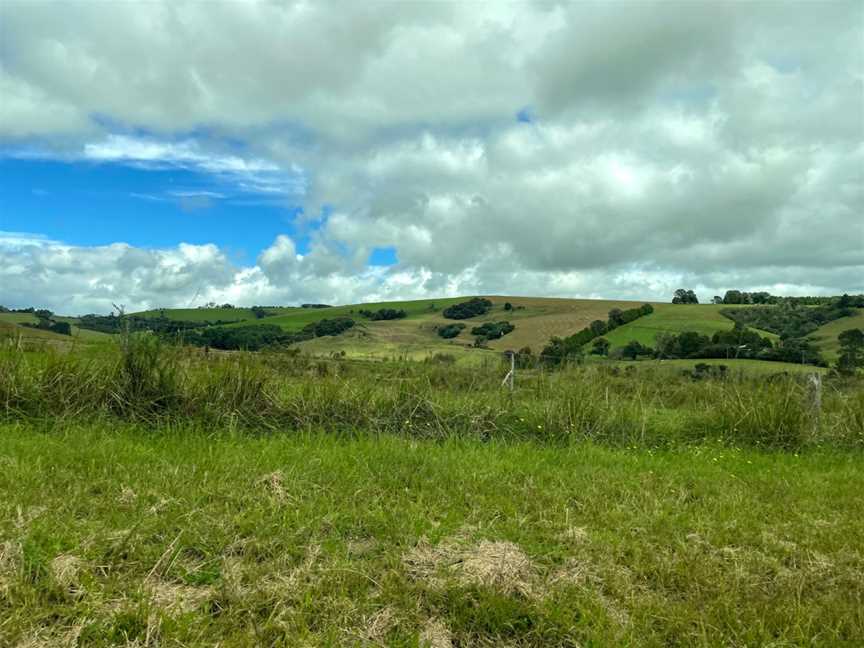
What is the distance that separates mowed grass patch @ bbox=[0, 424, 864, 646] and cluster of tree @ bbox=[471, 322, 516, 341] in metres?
29.9

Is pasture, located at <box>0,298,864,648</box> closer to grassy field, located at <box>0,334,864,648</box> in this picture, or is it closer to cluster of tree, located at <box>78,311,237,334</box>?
grassy field, located at <box>0,334,864,648</box>

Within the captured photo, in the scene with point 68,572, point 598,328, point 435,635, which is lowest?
point 435,635

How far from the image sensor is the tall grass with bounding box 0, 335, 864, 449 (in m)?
8.07

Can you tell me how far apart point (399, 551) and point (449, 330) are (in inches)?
1441

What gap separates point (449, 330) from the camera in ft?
134

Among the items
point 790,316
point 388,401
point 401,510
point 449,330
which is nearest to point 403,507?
point 401,510

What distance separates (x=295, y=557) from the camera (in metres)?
4.14

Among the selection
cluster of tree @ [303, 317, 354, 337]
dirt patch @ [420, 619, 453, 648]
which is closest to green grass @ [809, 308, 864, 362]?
cluster of tree @ [303, 317, 354, 337]

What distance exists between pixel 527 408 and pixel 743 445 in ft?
10.6

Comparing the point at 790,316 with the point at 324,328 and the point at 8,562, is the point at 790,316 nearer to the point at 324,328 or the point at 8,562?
the point at 324,328

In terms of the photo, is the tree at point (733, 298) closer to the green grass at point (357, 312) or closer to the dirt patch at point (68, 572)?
the green grass at point (357, 312)

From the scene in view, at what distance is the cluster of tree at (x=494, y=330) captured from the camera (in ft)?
122

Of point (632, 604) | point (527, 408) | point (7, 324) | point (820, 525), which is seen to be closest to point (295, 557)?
point (632, 604)

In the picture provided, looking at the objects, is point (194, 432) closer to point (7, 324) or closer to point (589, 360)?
point (7, 324)
